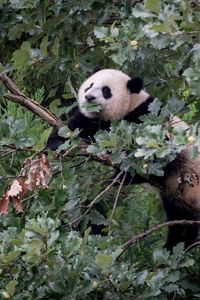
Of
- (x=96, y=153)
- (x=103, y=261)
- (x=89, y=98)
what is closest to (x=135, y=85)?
(x=89, y=98)

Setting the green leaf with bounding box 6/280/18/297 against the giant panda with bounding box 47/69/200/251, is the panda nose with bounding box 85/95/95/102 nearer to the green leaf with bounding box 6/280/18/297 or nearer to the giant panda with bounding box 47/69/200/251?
the giant panda with bounding box 47/69/200/251

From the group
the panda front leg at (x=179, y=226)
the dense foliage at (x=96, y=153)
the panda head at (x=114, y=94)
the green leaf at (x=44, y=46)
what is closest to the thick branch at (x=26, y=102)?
the dense foliage at (x=96, y=153)

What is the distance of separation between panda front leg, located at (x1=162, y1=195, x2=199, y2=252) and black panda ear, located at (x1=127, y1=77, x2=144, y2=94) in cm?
69

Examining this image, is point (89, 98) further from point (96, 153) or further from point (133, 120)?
point (96, 153)

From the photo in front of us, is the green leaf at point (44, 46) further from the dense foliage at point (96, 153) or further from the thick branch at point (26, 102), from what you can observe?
the thick branch at point (26, 102)

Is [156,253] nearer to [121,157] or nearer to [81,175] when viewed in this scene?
[121,157]

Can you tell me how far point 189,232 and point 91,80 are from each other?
3.77 ft

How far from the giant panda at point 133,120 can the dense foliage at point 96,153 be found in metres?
0.15

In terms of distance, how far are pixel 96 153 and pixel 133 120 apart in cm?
166

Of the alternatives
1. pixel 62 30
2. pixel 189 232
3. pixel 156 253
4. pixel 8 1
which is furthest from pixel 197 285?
pixel 8 1

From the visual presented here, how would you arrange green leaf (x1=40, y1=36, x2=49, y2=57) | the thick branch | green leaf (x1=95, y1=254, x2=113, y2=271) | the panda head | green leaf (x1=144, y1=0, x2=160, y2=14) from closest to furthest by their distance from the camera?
1. green leaf (x1=144, y1=0, x2=160, y2=14)
2. green leaf (x1=95, y1=254, x2=113, y2=271)
3. the thick branch
4. green leaf (x1=40, y1=36, x2=49, y2=57)
5. the panda head

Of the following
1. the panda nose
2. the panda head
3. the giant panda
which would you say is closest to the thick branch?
the giant panda

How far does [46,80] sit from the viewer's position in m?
7.07

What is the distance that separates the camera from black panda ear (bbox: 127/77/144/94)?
17.1 feet
